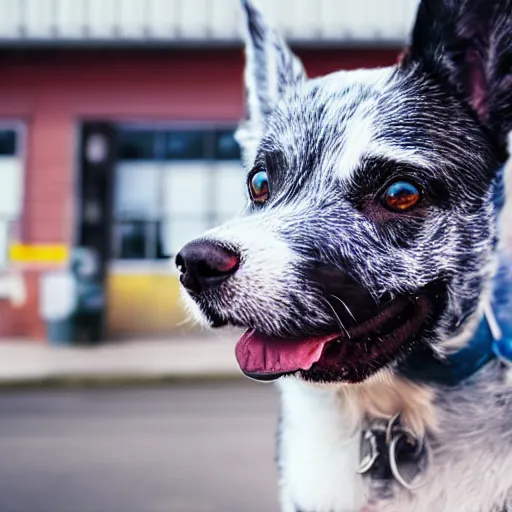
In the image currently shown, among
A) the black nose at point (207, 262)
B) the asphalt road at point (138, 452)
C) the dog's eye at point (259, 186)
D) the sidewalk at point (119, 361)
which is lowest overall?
the asphalt road at point (138, 452)

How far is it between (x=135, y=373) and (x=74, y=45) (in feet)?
14.9

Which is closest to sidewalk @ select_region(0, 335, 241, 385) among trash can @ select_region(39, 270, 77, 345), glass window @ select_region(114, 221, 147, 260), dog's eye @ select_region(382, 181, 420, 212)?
trash can @ select_region(39, 270, 77, 345)

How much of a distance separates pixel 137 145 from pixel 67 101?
1.08m

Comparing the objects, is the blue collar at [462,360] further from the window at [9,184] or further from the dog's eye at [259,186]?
the window at [9,184]

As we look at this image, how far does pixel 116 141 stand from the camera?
452 inches

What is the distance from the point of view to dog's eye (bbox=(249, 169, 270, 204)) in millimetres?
1431

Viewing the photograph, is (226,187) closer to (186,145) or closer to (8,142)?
(186,145)

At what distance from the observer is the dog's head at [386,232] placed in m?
1.23

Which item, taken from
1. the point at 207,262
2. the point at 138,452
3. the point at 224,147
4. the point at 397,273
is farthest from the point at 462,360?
the point at 224,147

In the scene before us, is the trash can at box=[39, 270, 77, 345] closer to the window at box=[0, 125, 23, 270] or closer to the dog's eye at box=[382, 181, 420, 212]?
the window at box=[0, 125, 23, 270]

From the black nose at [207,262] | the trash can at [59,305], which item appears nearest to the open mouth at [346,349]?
the black nose at [207,262]

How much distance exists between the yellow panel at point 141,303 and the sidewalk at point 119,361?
41 cm

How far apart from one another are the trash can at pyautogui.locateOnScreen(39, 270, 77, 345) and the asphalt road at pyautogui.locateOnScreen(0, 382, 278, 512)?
2485mm

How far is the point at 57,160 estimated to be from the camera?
36.8ft
